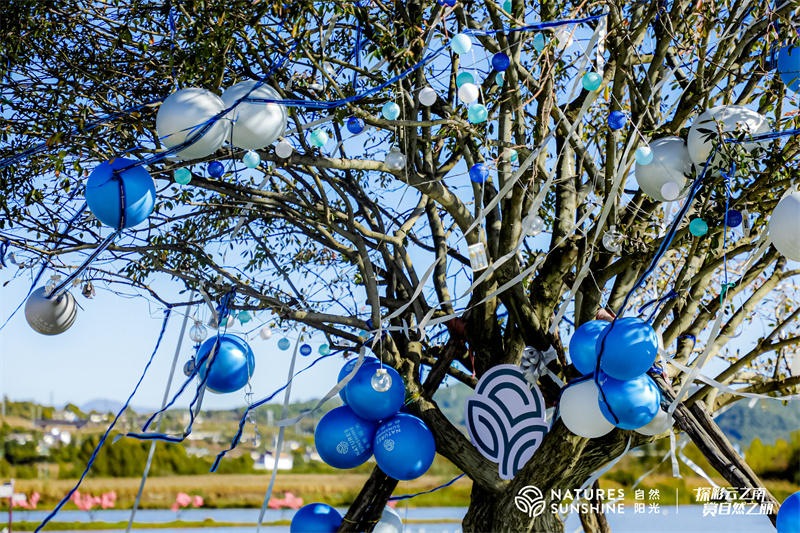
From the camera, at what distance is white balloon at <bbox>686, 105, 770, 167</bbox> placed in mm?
2838

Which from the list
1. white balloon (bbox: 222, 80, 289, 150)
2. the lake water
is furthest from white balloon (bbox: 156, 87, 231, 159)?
the lake water

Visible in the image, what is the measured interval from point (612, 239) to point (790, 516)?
1500mm

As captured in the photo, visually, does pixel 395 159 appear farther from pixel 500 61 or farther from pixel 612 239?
pixel 612 239

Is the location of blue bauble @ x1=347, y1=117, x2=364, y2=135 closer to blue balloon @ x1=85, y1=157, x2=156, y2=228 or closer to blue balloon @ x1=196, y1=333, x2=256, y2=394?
blue balloon @ x1=85, y1=157, x2=156, y2=228

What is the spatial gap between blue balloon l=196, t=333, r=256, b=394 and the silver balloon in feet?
2.97

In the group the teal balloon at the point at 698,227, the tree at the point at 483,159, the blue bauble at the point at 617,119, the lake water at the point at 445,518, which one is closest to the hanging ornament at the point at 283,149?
the tree at the point at 483,159

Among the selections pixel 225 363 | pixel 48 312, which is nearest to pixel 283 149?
pixel 225 363

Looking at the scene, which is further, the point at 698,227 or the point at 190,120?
the point at 698,227

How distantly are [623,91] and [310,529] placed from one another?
9.74 ft

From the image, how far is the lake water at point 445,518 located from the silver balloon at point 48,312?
13.2 feet

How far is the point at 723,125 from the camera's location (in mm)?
2824

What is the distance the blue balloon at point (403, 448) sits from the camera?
3.44 metres

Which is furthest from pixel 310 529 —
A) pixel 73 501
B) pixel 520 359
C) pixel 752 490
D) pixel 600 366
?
pixel 73 501

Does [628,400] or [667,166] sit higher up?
[667,166]
